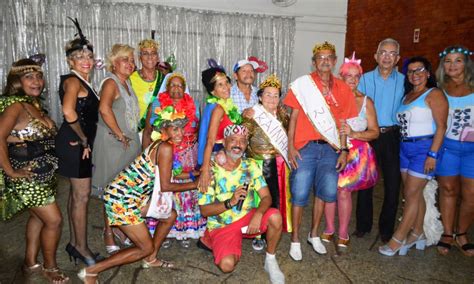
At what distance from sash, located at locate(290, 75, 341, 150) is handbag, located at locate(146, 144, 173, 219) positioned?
4.43ft

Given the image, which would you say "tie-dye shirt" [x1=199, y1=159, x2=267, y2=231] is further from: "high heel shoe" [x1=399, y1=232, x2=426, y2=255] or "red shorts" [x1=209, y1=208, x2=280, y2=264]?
"high heel shoe" [x1=399, y1=232, x2=426, y2=255]

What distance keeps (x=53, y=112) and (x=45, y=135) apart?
520 cm

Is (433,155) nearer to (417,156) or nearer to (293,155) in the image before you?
(417,156)

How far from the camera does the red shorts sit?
2531mm

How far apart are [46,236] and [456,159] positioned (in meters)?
3.51

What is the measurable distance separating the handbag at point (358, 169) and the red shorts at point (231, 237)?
2.87 feet

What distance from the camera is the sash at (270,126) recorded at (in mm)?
2928

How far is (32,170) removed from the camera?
228cm

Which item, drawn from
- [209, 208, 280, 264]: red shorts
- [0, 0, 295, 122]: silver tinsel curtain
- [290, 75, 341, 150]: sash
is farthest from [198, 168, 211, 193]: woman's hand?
[0, 0, 295, 122]: silver tinsel curtain

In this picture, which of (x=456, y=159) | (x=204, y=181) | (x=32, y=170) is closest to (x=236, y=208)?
(x=204, y=181)

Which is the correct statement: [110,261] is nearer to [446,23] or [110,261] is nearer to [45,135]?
[45,135]

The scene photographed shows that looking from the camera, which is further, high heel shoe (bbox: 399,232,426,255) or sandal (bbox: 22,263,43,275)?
high heel shoe (bbox: 399,232,426,255)

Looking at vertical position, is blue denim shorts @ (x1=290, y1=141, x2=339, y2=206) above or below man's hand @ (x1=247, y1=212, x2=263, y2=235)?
above

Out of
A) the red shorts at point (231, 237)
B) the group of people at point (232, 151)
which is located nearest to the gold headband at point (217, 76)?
the group of people at point (232, 151)
